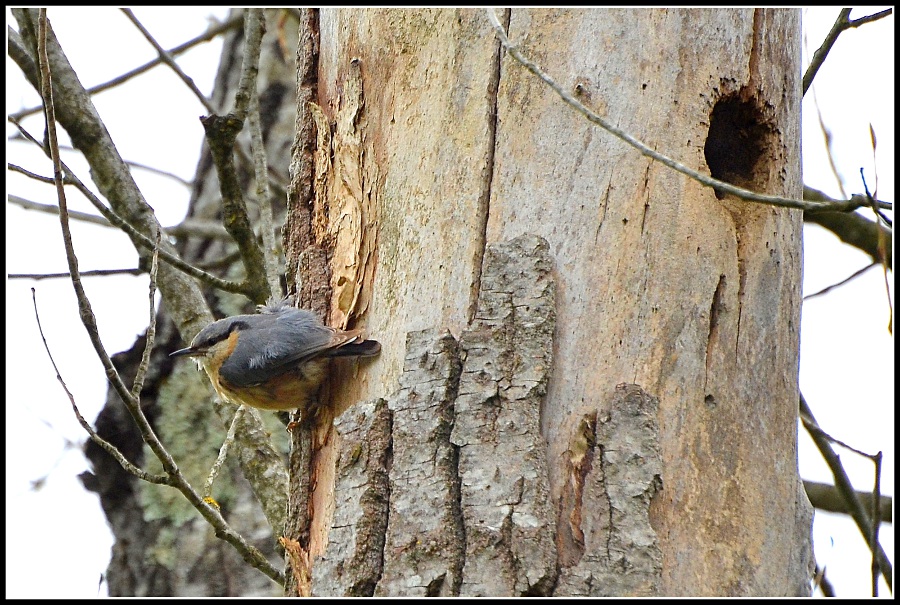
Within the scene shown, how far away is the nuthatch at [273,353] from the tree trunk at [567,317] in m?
0.09

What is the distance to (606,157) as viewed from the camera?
1.89 m

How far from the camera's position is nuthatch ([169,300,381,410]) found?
210cm

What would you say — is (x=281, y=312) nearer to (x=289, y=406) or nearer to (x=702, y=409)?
(x=289, y=406)

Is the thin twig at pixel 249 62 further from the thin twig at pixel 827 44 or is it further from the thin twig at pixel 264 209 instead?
the thin twig at pixel 827 44

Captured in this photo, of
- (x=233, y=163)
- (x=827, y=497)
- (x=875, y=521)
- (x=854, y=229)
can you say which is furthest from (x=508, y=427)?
(x=854, y=229)

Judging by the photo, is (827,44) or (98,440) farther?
(827,44)

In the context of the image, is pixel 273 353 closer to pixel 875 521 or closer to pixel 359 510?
pixel 359 510

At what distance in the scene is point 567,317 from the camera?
5.97 ft

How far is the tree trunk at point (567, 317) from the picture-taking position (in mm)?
1689

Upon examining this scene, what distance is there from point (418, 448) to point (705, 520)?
546mm

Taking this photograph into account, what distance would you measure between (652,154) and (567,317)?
13.6 inches

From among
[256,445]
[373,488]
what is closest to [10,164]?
[256,445]

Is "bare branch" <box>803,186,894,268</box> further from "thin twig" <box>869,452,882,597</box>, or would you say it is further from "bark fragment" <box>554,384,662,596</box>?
"bark fragment" <box>554,384,662,596</box>

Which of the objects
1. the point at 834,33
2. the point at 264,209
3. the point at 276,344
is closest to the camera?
the point at 276,344
